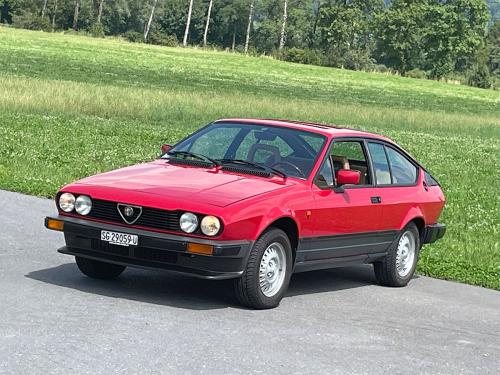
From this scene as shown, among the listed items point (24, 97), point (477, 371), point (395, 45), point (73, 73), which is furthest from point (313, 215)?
point (395, 45)

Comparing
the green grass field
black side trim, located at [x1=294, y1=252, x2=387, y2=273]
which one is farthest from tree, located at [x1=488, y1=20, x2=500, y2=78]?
black side trim, located at [x1=294, y1=252, x2=387, y2=273]

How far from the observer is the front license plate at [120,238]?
320 inches

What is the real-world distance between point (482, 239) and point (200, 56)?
7506 centimetres

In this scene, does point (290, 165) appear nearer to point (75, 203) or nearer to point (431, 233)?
point (75, 203)

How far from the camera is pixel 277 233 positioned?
8.45 meters

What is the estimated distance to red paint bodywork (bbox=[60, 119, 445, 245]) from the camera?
320 inches

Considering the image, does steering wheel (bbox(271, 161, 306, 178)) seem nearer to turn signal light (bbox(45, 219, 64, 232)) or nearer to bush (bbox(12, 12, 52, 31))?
turn signal light (bbox(45, 219, 64, 232))

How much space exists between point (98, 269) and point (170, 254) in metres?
1.14

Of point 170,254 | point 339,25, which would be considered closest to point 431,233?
point 170,254

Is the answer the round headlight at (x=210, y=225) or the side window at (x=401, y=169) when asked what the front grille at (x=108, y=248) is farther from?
the side window at (x=401, y=169)

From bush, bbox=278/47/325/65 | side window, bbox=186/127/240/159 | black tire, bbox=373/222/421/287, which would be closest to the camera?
side window, bbox=186/127/240/159

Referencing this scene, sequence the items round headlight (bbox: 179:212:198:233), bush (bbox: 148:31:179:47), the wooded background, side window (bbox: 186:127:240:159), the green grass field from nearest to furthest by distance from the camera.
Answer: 1. round headlight (bbox: 179:212:198:233)
2. side window (bbox: 186:127:240:159)
3. the green grass field
4. bush (bbox: 148:31:179:47)
5. the wooded background

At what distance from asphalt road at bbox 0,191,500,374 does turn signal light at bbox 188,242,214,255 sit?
45 centimetres

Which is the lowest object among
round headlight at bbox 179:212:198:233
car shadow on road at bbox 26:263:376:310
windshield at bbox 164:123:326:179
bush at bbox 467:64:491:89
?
bush at bbox 467:64:491:89
